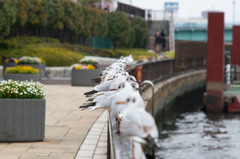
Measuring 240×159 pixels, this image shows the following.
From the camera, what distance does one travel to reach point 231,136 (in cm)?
2227

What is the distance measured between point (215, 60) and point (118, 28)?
40947mm

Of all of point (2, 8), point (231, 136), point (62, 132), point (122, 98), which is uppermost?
point (2, 8)

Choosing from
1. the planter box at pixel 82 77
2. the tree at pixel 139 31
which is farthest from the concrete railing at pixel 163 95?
the tree at pixel 139 31

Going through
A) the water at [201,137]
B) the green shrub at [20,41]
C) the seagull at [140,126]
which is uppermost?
the green shrub at [20,41]

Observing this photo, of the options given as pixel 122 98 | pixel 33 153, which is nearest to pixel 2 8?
pixel 33 153

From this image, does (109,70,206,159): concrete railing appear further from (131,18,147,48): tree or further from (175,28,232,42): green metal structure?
(175,28,232,42): green metal structure

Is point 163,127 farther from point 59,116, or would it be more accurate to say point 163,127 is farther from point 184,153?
point 59,116

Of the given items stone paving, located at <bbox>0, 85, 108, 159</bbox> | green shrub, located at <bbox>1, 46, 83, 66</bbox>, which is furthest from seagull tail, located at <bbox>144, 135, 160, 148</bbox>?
green shrub, located at <bbox>1, 46, 83, 66</bbox>

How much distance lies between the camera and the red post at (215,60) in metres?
28.1

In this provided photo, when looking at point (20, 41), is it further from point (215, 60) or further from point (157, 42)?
point (157, 42)

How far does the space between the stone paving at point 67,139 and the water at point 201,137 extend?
Answer: 14.4ft

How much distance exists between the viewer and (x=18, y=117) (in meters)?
9.89

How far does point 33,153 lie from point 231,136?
14.5 metres

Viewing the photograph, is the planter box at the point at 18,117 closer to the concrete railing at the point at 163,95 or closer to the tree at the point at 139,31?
the concrete railing at the point at 163,95
